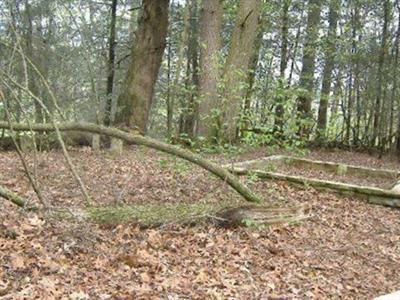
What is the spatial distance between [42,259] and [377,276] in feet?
10.2

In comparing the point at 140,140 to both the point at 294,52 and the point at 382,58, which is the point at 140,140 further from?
the point at 294,52

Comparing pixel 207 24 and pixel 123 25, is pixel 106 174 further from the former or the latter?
pixel 123 25

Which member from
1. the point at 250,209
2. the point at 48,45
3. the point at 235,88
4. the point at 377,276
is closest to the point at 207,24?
the point at 235,88

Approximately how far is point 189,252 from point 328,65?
38.2ft

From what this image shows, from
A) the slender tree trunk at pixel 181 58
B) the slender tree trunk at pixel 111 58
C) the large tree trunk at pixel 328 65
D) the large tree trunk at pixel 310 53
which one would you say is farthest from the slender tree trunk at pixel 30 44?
the large tree trunk at pixel 328 65

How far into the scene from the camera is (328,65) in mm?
15023

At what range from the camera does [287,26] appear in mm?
15453

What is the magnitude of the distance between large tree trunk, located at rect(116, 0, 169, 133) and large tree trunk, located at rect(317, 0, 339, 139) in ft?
17.5

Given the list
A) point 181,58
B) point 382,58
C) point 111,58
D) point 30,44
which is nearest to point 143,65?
point 181,58

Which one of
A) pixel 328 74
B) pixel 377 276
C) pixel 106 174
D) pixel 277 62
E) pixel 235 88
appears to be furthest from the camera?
pixel 277 62

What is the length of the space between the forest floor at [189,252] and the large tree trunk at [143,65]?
461 cm

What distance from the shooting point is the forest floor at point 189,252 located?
12.5ft

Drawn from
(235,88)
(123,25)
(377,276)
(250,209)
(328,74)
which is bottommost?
(377,276)

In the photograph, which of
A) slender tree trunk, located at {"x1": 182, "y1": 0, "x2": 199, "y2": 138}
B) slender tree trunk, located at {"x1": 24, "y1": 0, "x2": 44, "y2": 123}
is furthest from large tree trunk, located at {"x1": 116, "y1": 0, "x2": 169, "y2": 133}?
slender tree trunk, located at {"x1": 182, "y1": 0, "x2": 199, "y2": 138}
